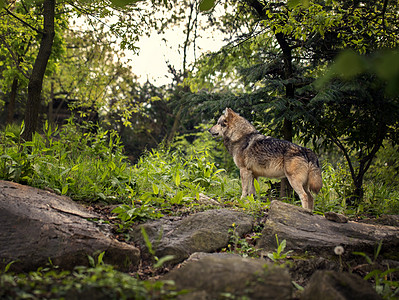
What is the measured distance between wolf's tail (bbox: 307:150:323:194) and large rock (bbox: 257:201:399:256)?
32.1 inches

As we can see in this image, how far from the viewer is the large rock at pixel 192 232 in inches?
159

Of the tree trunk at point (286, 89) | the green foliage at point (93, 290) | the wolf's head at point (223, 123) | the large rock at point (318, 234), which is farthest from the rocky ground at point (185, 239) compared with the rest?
the wolf's head at point (223, 123)

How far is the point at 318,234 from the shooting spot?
4410 mm

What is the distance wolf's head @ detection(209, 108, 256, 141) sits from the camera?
703 centimetres

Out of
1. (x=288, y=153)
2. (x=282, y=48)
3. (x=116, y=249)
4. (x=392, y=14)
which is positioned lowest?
(x=116, y=249)

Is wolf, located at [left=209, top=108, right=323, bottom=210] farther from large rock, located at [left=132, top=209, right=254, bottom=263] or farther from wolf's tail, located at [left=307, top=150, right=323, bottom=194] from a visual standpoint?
large rock, located at [left=132, top=209, right=254, bottom=263]

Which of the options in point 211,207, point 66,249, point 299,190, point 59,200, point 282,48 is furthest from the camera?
point 282,48

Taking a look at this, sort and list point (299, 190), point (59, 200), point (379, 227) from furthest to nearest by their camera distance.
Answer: point (299, 190) → point (379, 227) → point (59, 200)

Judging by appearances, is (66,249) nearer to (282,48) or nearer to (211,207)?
(211,207)

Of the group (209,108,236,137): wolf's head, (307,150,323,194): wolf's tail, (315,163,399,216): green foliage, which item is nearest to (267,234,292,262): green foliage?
(307,150,323,194): wolf's tail

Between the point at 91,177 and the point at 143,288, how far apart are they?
12.4 feet

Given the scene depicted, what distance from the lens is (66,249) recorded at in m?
3.57

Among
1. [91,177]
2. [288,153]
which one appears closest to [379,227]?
[288,153]

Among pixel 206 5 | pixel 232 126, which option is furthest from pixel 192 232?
pixel 232 126
